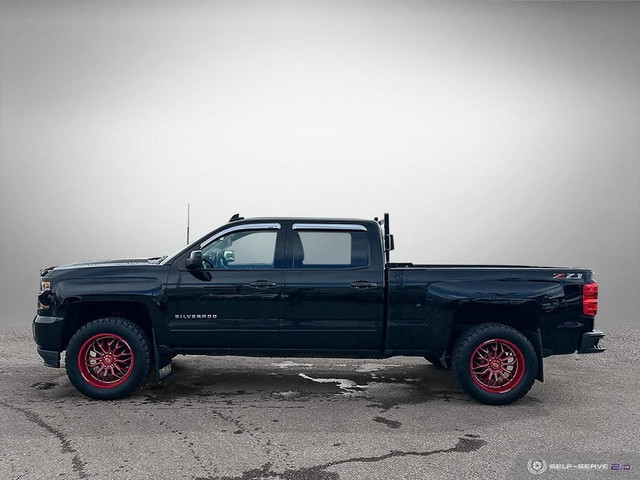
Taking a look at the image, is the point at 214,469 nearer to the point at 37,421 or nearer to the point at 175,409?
the point at 175,409

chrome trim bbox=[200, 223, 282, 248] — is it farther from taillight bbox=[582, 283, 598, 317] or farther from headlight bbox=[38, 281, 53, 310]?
taillight bbox=[582, 283, 598, 317]

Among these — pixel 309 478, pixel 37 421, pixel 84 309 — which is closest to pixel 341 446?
pixel 309 478

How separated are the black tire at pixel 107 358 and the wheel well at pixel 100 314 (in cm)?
21

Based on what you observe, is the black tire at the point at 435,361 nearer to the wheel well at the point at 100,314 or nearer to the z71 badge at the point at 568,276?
the z71 badge at the point at 568,276

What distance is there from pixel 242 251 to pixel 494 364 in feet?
9.62

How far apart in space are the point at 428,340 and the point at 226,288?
2198mm

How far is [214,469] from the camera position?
14.0ft

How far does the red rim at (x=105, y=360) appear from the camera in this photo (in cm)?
623

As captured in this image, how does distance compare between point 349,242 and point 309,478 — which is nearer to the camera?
point 309,478

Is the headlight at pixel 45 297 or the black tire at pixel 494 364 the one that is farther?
the headlight at pixel 45 297

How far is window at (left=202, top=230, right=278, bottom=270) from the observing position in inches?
254

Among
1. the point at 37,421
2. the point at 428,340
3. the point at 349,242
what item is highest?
the point at 349,242

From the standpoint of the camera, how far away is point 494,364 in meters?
6.22

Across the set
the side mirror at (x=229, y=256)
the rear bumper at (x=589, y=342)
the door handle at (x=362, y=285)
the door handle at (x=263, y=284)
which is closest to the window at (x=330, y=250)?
the door handle at (x=362, y=285)
